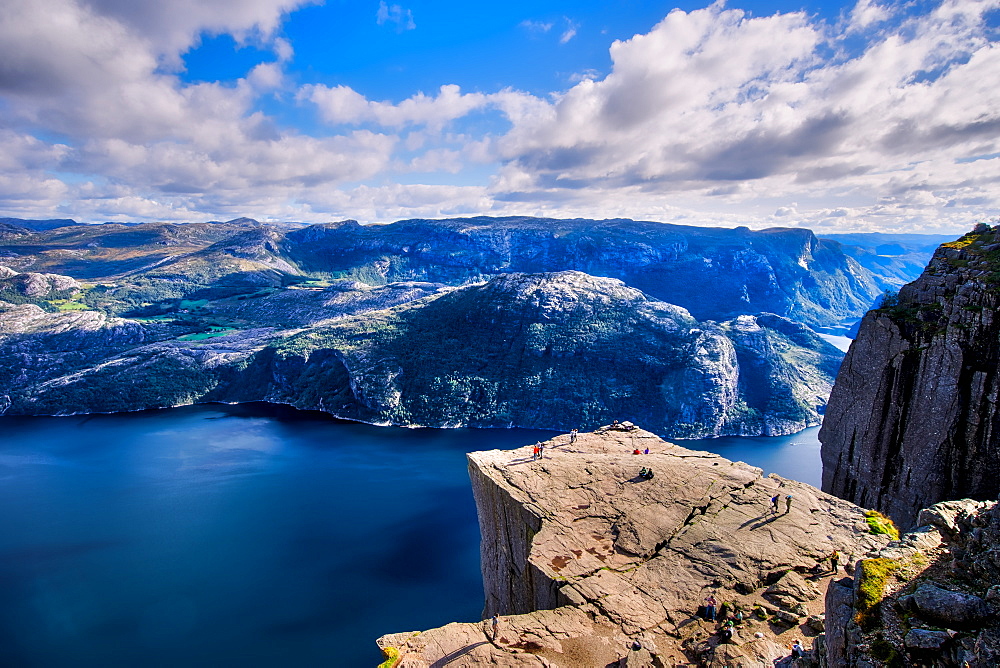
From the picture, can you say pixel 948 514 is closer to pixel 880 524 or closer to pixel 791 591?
pixel 791 591

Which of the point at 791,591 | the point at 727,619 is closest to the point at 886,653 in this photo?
the point at 727,619

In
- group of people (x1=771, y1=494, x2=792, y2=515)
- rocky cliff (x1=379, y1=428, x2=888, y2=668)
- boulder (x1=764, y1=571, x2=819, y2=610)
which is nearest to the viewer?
rocky cliff (x1=379, y1=428, x2=888, y2=668)

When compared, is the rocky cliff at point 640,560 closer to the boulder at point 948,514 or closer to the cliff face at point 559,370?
the boulder at point 948,514

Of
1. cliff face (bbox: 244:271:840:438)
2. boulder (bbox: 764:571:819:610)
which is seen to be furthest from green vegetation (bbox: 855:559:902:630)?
cliff face (bbox: 244:271:840:438)

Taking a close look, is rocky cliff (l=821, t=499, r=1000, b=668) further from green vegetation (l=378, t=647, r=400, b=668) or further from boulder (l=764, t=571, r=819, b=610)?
green vegetation (l=378, t=647, r=400, b=668)

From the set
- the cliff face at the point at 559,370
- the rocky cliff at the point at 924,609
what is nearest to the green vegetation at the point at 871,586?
the rocky cliff at the point at 924,609

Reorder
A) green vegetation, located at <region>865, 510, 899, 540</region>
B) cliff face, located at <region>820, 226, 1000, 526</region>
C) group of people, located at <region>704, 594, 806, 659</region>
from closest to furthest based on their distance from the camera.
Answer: group of people, located at <region>704, 594, 806, 659</region>
cliff face, located at <region>820, 226, 1000, 526</region>
green vegetation, located at <region>865, 510, 899, 540</region>
